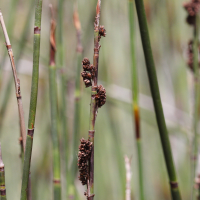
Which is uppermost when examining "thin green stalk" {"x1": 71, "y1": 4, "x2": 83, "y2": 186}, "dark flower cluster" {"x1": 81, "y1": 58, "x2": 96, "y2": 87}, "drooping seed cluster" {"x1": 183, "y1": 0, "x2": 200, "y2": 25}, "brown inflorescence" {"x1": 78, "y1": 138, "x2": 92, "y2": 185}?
"drooping seed cluster" {"x1": 183, "y1": 0, "x2": 200, "y2": 25}

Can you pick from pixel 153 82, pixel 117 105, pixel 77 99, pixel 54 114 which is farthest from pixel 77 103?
pixel 117 105

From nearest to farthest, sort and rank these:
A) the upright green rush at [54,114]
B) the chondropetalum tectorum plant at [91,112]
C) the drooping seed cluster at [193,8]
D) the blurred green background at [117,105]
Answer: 1. the chondropetalum tectorum plant at [91,112]
2. the upright green rush at [54,114]
3. the drooping seed cluster at [193,8]
4. the blurred green background at [117,105]

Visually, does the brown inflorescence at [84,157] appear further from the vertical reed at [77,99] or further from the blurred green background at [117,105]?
the blurred green background at [117,105]

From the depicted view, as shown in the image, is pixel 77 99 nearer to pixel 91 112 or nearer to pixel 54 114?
pixel 54 114

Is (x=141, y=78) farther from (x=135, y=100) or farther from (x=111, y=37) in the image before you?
(x=135, y=100)

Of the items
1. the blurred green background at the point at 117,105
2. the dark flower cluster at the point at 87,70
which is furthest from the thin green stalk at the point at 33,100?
the blurred green background at the point at 117,105

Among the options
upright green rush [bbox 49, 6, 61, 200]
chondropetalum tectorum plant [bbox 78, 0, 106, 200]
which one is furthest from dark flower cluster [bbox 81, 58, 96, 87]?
upright green rush [bbox 49, 6, 61, 200]

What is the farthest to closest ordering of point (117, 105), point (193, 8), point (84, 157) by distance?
point (117, 105)
point (193, 8)
point (84, 157)

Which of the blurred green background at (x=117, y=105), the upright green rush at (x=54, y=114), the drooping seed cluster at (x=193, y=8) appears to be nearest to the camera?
Result: the upright green rush at (x=54, y=114)

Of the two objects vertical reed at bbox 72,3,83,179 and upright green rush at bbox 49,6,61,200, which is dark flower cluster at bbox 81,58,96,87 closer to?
upright green rush at bbox 49,6,61,200

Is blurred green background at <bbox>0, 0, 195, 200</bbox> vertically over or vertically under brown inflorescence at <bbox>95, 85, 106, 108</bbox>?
over
